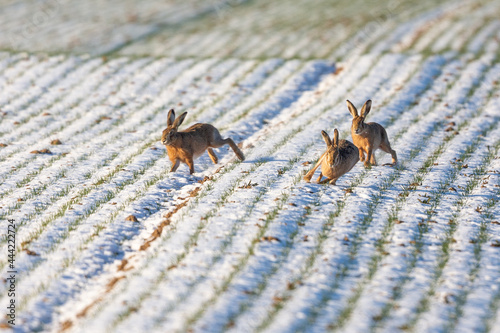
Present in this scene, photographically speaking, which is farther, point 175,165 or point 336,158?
point 175,165

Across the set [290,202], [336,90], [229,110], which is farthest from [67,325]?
[336,90]

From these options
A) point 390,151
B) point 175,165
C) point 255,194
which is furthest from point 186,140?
point 390,151

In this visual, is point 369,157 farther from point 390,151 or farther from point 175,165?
point 175,165

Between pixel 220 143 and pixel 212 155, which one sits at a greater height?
pixel 220 143

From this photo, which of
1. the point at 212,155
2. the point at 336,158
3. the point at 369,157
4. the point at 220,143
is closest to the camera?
the point at 336,158

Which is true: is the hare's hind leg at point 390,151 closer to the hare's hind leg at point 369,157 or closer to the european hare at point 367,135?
the european hare at point 367,135

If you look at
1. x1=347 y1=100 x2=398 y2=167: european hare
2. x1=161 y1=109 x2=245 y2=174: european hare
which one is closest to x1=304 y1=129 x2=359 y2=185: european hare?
x1=347 y1=100 x2=398 y2=167: european hare

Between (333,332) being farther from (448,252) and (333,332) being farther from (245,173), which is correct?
(245,173)
